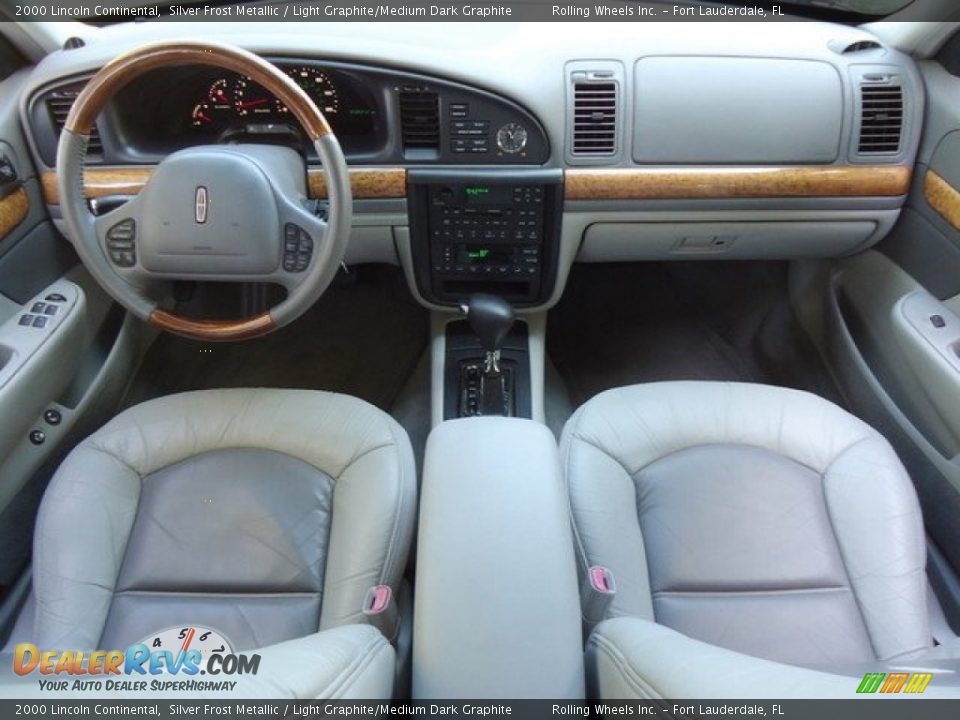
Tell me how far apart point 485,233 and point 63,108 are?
0.91 meters

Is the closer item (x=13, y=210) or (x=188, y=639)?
(x=188, y=639)

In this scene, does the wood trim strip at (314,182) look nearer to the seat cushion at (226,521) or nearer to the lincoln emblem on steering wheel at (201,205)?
the lincoln emblem on steering wheel at (201,205)

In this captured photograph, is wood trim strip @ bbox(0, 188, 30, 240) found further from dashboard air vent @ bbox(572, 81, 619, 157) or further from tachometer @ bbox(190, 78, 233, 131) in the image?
dashboard air vent @ bbox(572, 81, 619, 157)

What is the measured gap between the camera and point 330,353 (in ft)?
6.96

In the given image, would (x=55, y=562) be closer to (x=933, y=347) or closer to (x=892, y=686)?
(x=892, y=686)

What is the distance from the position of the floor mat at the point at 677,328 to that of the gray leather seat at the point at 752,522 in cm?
68

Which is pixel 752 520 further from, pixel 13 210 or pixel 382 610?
pixel 13 210

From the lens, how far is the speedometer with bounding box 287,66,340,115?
1.37 meters

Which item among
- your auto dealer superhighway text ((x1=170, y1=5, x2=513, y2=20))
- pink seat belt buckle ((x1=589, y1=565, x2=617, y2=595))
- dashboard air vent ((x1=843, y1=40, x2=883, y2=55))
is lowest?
pink seat belt buckle ((x1=589, y1=565, x2=617, y2=595))

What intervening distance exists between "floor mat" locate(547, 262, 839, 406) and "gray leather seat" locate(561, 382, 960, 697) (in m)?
0.68

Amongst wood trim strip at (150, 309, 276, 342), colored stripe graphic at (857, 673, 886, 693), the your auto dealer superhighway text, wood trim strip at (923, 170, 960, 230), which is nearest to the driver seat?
wood trim strip at (150, 309, 276, 342)

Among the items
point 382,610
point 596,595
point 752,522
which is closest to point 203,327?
point 382,610

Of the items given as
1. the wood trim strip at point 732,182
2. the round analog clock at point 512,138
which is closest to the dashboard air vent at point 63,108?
the round analog clock at point 512,138

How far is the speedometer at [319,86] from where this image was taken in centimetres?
137
